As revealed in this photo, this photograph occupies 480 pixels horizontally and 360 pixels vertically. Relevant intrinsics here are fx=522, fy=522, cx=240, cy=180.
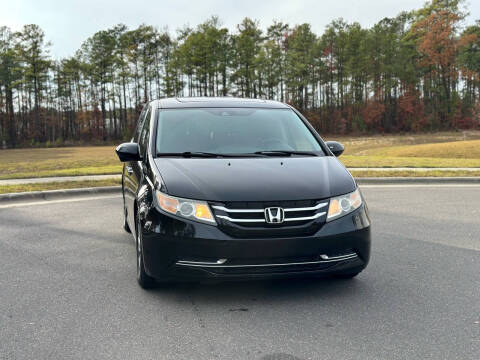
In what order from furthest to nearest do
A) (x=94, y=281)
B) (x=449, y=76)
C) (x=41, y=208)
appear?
1. (x=449, y=76)
2. (x=41, y=208)
3. (x=94, y=281)

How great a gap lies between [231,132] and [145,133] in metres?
1.02

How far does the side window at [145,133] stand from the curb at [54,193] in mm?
5381

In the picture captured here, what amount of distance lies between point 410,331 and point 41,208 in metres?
7.57

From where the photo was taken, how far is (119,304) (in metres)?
4.25

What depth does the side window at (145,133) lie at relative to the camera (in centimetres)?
545

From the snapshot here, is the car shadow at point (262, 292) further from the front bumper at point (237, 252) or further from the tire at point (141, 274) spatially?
the front bumper at point (237, 252)

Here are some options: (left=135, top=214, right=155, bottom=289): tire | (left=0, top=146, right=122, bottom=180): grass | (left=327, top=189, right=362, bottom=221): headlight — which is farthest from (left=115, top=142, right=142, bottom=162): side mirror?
(left=0, top=146, right=122, bottom=180): grass

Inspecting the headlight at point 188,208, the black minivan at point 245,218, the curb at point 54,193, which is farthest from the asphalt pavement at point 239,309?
the curb at point 54,193

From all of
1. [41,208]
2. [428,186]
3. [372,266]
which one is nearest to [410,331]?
[372,266]

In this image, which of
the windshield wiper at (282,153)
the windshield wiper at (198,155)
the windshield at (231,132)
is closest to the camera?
the windshield wiper at (198,155)

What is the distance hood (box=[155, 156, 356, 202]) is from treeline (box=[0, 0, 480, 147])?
7001 cm

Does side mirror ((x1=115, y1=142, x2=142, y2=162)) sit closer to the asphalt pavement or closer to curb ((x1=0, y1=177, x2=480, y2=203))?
the asphalt pavement

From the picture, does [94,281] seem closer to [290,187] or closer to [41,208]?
[290,187]

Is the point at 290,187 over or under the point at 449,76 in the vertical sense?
under
